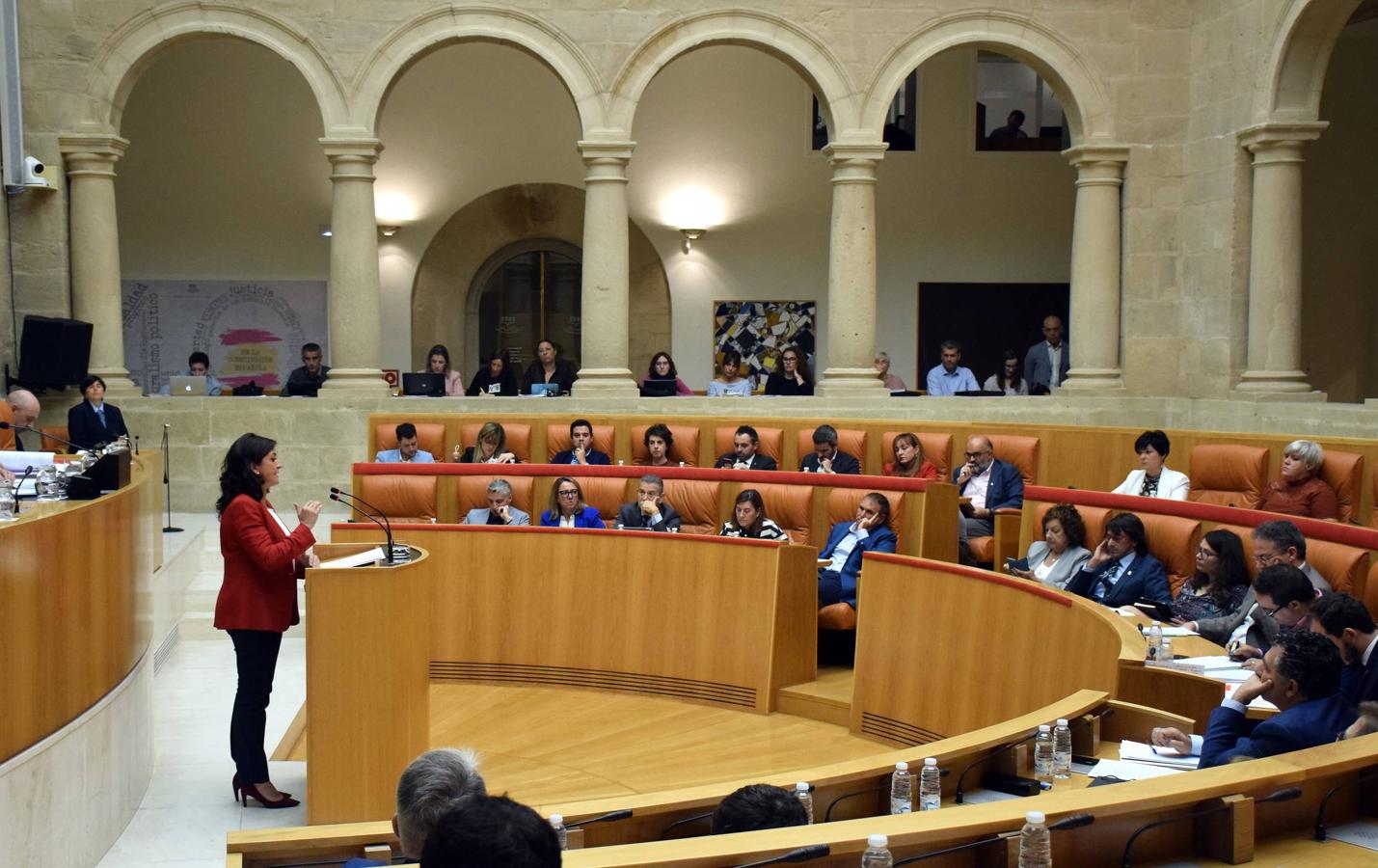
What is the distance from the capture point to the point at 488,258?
14383 millimetres

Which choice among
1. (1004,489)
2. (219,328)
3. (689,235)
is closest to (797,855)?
(1004,489)

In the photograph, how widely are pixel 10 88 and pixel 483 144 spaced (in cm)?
465

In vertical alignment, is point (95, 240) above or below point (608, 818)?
above

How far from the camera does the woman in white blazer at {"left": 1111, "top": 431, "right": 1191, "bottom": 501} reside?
748cm

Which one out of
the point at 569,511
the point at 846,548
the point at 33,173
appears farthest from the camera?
the point at 33,173

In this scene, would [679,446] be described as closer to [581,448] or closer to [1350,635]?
[581,448]

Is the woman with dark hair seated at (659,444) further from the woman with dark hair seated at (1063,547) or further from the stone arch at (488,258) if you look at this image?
the stone arch at (488,258)

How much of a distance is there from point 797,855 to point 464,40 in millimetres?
9910

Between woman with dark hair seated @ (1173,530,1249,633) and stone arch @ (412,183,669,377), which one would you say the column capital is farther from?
stone arch @ (412,183,669,377)

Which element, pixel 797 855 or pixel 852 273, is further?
pixel 852 273

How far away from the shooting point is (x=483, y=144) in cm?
1405

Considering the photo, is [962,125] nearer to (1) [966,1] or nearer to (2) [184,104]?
(1) [966,1]

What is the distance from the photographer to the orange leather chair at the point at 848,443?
30.7 feet

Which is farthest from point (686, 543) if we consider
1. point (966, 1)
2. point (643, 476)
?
point (966, 1)
